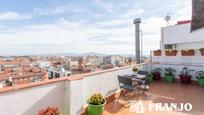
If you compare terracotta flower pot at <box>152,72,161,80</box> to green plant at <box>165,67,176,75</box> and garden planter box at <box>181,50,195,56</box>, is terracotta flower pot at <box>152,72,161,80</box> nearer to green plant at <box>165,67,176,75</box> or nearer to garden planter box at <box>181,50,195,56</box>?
green plant at <box>165,67,176,75</box>

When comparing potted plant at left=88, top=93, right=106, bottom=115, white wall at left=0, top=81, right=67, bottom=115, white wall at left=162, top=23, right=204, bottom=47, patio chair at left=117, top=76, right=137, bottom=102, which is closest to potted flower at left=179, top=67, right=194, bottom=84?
patio chair at left=117, top=76, right=137, bottom=102

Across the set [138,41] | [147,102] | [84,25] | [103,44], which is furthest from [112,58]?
[147,102]

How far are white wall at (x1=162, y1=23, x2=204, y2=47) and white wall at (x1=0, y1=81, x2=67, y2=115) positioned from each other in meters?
9.62

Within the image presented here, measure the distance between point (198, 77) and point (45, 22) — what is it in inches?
587

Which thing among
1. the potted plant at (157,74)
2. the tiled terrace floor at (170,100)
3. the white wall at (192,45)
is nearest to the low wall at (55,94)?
the tiled terrace floor at (170,100)

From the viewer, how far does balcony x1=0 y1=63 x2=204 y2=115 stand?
2.61 m

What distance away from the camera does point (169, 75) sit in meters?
7.58

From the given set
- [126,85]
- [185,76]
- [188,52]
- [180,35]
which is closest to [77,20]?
[180,35]

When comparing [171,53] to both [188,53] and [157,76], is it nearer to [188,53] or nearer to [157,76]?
[188,53]

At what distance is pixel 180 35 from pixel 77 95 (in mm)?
9888

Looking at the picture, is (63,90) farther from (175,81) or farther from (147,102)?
(175,81)

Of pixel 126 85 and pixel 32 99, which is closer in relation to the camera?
pixel 32 99

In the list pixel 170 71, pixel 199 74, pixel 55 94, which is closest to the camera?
pixel 55 94

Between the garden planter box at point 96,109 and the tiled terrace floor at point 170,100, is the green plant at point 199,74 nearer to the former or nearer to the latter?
the tiled terrace floor at point 170,100
